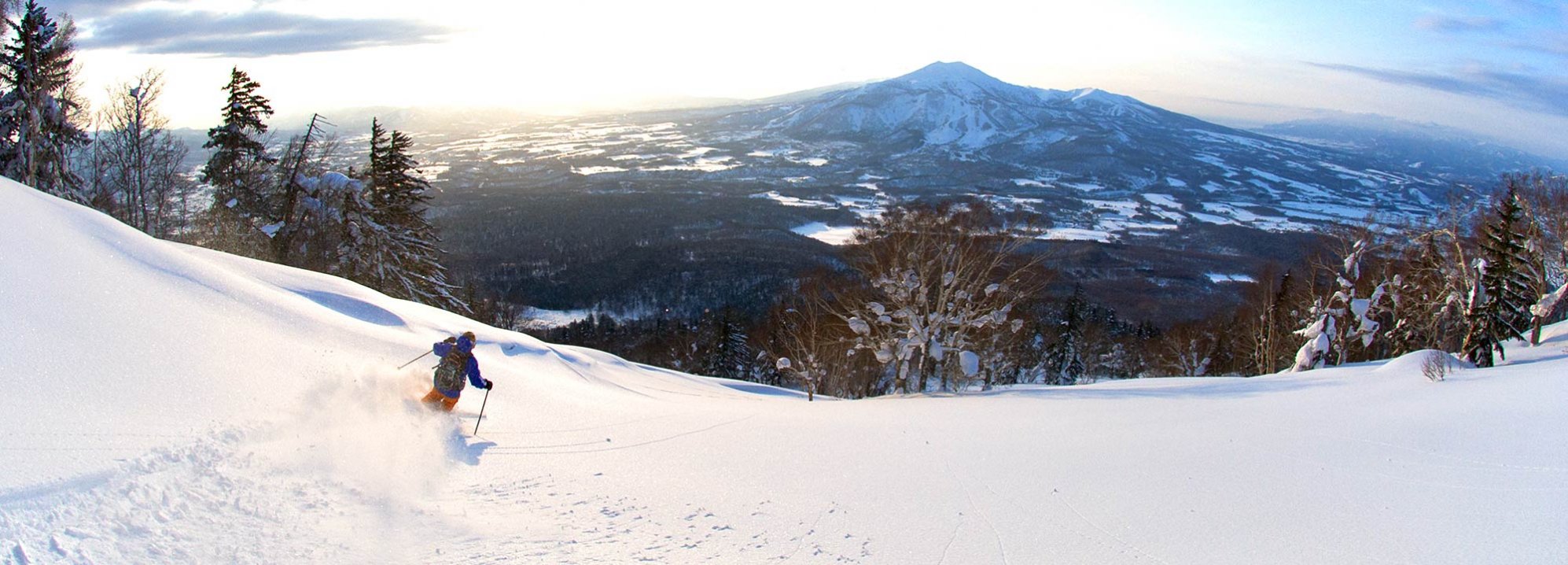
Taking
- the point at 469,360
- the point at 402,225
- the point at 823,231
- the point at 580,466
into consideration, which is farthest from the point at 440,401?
the point at 823,231

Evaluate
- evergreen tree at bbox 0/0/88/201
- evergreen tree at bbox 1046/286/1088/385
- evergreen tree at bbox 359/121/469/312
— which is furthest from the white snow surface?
evergreen tree at bbox 0/0/88/201

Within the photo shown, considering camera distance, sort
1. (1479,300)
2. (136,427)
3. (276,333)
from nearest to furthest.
Answer: (136,427), (276,333), (1479,300)

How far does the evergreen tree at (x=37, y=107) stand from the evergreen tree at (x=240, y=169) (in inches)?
175

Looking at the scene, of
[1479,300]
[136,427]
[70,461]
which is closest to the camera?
[70,461]

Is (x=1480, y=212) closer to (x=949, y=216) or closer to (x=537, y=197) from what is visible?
(x=949, y=216)

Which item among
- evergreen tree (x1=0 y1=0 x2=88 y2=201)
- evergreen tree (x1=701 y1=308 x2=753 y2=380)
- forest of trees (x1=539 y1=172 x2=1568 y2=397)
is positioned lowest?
evergreen tree (x1=701 y1=308 x2=753 y2=380)

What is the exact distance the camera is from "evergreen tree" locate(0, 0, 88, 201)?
24750 mm

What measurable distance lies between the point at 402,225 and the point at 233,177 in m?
6.63

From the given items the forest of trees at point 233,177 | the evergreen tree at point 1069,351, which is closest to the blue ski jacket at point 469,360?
the forest of trees at point 233,177

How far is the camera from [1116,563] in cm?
546

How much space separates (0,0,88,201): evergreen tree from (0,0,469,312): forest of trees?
0.12 ft

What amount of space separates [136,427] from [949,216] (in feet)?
57.9

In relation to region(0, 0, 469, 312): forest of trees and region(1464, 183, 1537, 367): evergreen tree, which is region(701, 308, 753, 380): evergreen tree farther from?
region(1464, 183, 1537, 367): evergreen tree

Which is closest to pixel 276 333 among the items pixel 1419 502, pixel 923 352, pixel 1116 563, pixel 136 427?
pixel 136 427
